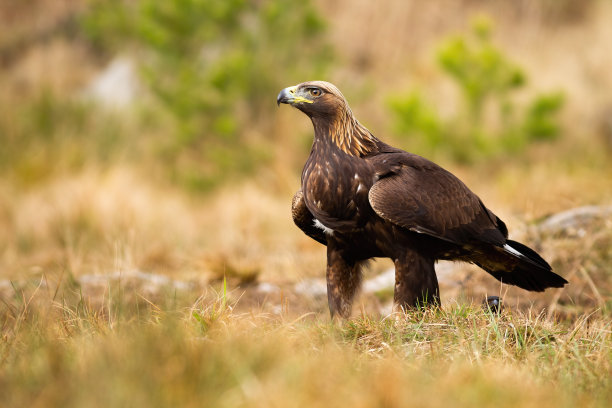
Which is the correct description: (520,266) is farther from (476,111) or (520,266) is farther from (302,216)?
(476,111)

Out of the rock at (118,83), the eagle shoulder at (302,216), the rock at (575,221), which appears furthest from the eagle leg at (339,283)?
the rock at (118,83)

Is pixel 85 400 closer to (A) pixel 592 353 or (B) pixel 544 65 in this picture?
(A) pixel 592 353

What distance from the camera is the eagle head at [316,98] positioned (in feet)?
12.6

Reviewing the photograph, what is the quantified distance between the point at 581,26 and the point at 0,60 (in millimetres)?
14536

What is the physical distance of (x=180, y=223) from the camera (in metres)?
9.98

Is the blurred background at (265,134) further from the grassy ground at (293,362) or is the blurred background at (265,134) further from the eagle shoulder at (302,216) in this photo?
the grassy ground at (293,362)

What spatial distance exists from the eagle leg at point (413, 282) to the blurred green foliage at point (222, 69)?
8247 mm

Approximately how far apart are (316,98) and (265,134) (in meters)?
9.44

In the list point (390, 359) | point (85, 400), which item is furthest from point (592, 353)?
point (85, 400)

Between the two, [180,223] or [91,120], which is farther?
[91,120]

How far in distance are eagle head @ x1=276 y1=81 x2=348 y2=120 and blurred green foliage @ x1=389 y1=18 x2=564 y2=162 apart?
7.59 metres

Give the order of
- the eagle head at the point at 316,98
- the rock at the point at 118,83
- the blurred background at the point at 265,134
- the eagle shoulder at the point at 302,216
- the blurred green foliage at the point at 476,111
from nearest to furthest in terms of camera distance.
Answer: the eagle head at the point at 316,98
the eagle shoulder at the point at 302,216
the blurred background at the point at 265,134
the blurred green foliage at the point at 476,111
the rock at the point at 118,83

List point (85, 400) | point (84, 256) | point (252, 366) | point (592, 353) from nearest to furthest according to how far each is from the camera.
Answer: point (85, 400), point (252, 366), point (592, 353), point (84, 256)

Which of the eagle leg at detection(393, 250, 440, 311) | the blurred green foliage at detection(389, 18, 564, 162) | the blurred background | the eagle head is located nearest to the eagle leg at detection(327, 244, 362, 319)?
the eagle leg at detection(393, 250, 440, 311)
